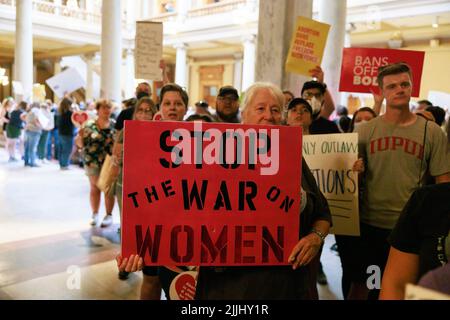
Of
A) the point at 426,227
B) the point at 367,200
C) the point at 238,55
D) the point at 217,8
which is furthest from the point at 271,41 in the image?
the point at 238,55

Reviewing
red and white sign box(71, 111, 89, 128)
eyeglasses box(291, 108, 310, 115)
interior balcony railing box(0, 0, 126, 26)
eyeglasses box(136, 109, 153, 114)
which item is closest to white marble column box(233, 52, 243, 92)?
interior balcony railing box(0, 0, 126, 26)

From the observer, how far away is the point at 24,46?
1597 centimetres

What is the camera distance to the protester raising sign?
8.27 feet

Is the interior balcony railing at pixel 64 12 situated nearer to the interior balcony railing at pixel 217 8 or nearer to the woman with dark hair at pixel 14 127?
the interior balcony railing at pixel 217 8

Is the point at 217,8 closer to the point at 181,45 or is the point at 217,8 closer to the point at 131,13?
the point at 181,45

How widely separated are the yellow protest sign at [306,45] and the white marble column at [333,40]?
3.40 meters

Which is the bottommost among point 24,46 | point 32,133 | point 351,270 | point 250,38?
point 351,270

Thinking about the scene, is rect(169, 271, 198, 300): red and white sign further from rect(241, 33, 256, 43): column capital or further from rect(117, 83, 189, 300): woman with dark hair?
rect(241, 33, 256, 43): column capital

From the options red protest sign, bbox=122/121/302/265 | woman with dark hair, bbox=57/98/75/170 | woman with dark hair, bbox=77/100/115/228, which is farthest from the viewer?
woman with dark hair, bbox=57/98/75/170

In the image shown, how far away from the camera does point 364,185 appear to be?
2.58 metres

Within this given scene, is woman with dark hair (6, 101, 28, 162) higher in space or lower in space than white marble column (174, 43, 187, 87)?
lower

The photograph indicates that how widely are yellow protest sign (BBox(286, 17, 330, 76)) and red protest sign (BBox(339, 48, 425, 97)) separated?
25 cm

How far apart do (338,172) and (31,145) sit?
9812 millimetres
